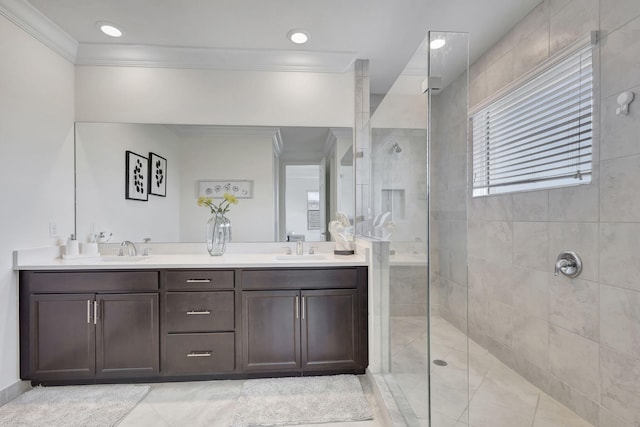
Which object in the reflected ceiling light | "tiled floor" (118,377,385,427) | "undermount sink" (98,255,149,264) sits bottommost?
"tiled floor" (118,377,385,427)

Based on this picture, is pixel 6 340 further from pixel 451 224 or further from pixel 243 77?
pixel 451 224

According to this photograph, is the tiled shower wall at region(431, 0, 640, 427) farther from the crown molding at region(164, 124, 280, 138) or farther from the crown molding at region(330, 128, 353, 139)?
the crown molding at region(164, 124, 280, 138)

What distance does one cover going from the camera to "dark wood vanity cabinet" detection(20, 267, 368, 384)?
6.96 ft

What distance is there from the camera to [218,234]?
8.80ft

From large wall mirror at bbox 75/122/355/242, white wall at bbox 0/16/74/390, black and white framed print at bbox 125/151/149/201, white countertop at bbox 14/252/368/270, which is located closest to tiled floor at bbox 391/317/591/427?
white countertop at bbox 14/252/368/270

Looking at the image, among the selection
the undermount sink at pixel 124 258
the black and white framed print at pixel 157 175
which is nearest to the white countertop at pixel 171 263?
the undermount sink at pixel 124 258

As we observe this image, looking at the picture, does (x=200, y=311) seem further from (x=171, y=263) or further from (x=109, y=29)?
(x=109, y=29)

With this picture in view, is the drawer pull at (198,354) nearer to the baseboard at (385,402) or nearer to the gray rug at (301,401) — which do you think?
the gray rug at (301,401)

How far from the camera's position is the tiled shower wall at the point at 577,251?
58.3 inches

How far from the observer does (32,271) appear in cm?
211

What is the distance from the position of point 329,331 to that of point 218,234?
1220 mm

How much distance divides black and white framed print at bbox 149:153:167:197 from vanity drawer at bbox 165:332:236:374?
1.27 metres

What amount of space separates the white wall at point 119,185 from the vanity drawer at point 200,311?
77 cm

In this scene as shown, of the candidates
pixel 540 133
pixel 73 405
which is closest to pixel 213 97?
pixel 73 405
